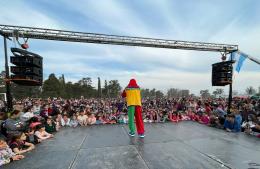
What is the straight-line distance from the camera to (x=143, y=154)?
11.8ft

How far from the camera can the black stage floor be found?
3.12 metres

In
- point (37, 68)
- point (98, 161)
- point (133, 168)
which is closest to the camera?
point (133, 168)

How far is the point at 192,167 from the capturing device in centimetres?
298

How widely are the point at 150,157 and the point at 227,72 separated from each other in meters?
6.63

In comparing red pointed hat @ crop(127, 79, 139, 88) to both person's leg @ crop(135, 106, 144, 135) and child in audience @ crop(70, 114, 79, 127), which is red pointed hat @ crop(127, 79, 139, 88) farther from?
child in audience @ crop(70, 114, 79, 127)

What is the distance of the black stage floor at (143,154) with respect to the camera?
3115 mm

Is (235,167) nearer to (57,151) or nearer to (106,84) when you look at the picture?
(57,151)

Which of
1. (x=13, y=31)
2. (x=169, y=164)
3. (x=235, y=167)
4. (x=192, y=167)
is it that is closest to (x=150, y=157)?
(x=169, y=164)

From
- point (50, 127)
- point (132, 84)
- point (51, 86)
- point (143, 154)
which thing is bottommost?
point (50, 127)

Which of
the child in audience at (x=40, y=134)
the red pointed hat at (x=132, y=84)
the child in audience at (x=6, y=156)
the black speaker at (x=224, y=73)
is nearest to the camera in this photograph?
the child in audience at (x=6, y=156)

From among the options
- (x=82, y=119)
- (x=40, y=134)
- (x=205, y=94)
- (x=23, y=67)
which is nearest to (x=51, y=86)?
(x=82, y=119)

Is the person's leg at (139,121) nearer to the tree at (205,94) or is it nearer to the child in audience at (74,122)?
the child in audience at (74,122)

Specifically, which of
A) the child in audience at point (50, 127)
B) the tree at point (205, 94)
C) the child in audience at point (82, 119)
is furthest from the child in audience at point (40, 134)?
the tree at point (205, 94)

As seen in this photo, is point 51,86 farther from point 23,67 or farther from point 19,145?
point 19,145
